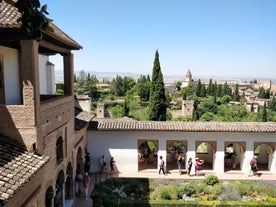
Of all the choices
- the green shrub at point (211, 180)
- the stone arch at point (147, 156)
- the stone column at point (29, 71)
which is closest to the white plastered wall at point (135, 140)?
the stone arch at point (147, 156)

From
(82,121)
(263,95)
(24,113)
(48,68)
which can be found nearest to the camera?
(24,113)

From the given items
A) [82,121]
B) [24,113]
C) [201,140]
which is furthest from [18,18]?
[201,140]

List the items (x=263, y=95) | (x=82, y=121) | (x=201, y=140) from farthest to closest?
(x=263, y=95), (x=201, y=140), (x=82, y=121)

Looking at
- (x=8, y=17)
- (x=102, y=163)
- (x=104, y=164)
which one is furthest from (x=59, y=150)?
(x=104, y=164)

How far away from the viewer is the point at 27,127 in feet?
24.3

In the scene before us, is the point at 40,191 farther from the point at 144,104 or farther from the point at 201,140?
the point at 144,104

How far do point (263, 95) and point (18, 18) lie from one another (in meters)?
96.3

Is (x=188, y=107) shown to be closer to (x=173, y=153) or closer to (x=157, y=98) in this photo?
(x=157, y=98)

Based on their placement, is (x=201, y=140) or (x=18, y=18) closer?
(x=18, y=18)

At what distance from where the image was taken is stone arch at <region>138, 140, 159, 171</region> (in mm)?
16812

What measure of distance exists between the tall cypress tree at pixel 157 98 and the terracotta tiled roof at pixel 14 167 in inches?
721

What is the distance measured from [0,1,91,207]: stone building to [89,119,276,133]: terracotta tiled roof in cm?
531

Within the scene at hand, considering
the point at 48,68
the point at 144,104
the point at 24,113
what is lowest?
the point at 144,104

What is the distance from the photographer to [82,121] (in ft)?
44.2
